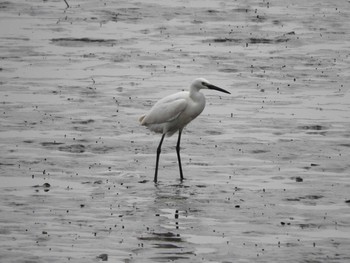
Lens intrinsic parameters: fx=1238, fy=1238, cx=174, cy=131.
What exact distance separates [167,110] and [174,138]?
243cm

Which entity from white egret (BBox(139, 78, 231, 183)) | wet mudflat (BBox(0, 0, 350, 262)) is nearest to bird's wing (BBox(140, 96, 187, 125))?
white egret (BBox(139, 78, 231, 183))

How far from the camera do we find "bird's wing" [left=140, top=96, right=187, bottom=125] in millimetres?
17797

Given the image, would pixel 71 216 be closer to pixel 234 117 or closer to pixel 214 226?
pixel 214 226

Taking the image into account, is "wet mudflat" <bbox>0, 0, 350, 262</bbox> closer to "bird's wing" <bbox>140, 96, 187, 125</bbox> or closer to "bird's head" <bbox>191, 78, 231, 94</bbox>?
"bird's wing" <bbox>140, 96, 187, 125</bbox>

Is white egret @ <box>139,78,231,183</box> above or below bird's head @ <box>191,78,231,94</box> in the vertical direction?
below

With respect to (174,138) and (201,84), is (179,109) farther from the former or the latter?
(174,138)

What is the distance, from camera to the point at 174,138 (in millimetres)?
20234

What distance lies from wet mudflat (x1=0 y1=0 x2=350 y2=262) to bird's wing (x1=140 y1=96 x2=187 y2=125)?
0.67 metres

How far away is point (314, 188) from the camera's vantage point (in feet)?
54.2

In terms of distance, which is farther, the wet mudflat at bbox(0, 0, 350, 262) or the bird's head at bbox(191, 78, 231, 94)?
the bird's head at bbox(191, 78, 231, 94)

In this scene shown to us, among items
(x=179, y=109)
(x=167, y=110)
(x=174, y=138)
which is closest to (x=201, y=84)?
(x=179, y=109)

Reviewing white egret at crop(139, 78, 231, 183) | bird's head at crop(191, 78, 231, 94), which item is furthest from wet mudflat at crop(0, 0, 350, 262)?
bird's head at crop(191, 78, 231, 94)

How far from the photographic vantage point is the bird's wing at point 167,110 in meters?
17.8

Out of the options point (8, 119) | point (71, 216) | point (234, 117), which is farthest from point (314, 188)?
point (8, 119)
